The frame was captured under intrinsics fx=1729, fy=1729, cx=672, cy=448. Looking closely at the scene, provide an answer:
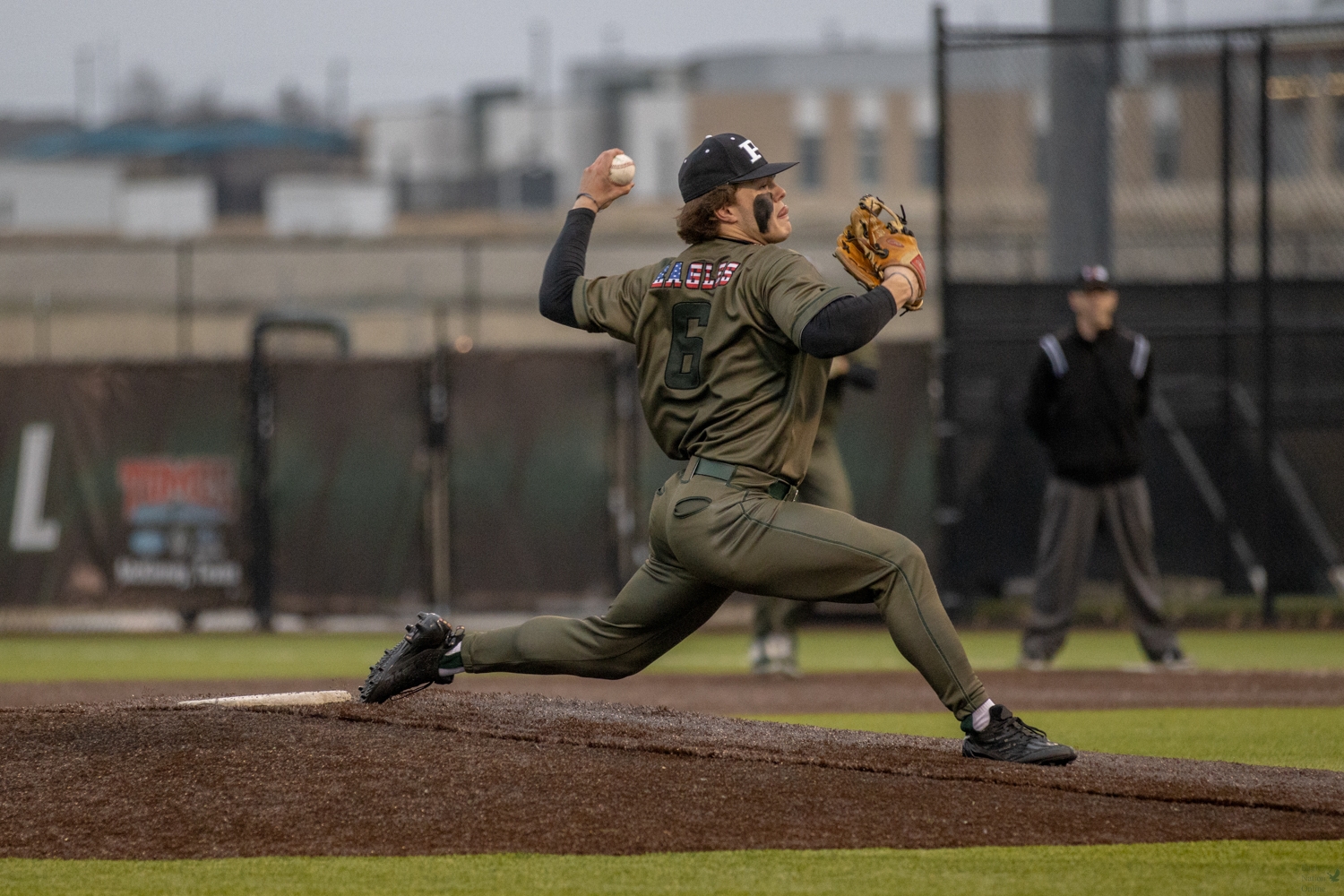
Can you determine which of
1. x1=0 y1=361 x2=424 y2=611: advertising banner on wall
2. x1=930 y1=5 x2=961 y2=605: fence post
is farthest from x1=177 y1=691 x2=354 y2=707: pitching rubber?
x1=0 y1=361 x2=424 y2=611: advertising banner on wall

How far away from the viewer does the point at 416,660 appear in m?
6.28

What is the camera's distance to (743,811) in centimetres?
515

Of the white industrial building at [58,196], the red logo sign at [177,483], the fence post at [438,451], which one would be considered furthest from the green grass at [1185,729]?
the white industrial building at [58,196]

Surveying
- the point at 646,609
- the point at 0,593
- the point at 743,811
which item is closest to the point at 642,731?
the point at 646,609

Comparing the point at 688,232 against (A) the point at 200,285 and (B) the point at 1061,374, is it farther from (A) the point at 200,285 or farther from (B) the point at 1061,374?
(A) the point at 200,285

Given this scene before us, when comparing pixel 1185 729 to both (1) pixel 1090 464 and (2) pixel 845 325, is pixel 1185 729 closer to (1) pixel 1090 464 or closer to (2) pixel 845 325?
(1) pixel 1090 464

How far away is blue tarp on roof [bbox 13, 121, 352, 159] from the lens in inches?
2370

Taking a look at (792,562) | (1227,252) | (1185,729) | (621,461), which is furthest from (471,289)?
(792,562)

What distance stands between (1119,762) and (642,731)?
1.66m

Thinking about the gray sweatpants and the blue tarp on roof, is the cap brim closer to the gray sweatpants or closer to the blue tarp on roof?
the gray sweatpants

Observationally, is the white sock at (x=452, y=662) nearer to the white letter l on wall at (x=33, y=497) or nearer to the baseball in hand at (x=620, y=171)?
the baseball in hand at (x=620, y=171)

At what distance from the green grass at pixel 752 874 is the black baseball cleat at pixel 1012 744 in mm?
747

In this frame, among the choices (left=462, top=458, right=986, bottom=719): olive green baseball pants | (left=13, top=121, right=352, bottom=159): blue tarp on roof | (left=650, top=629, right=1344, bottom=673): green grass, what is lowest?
(left=650, top=629, right=1344, bottom=673): green grass

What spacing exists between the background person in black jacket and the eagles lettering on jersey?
219 inches
